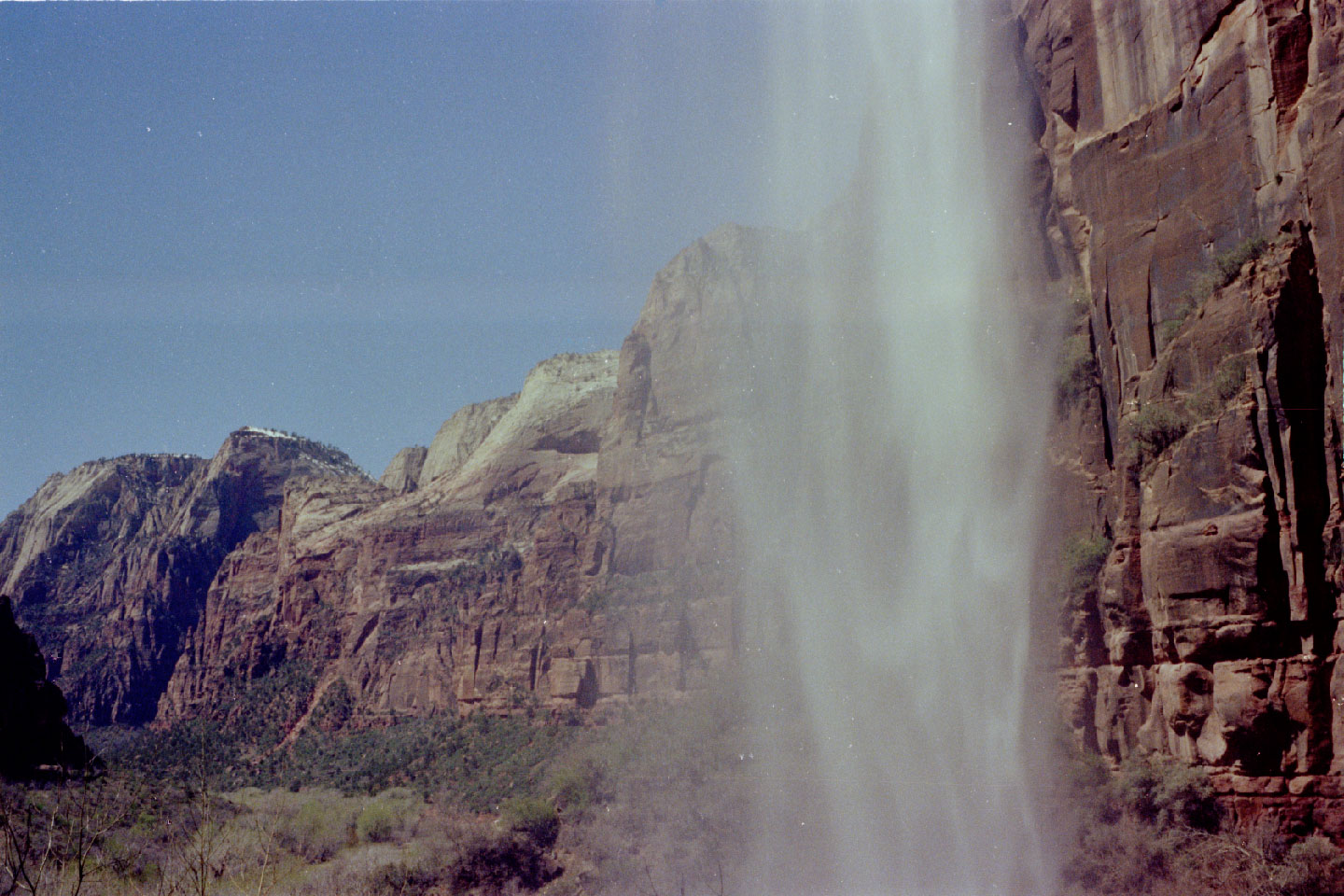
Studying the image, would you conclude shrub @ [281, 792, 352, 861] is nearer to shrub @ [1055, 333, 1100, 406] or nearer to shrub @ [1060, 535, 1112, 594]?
shrub @ [1060, 535, 1112, 594]

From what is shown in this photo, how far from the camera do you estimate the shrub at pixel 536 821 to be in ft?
130

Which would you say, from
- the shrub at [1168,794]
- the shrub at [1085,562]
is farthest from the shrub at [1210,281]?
the shrub at [1168,794]

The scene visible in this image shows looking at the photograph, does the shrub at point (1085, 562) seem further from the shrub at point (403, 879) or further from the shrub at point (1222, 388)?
the shrub at point (403, 879)

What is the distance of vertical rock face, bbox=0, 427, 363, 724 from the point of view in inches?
4112

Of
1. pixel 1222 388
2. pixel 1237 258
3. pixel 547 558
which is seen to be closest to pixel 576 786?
pixel 547 558

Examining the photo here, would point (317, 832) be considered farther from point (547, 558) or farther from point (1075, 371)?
point (1075, 371)

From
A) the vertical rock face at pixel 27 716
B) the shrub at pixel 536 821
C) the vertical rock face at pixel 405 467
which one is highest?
the vertical rock face at pixel 405 467

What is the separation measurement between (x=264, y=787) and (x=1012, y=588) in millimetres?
47105

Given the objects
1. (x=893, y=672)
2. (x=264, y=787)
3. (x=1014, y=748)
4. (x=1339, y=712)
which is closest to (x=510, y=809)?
(x=893, y=672)

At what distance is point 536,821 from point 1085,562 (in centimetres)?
2216

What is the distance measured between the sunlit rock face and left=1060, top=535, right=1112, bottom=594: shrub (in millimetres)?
329

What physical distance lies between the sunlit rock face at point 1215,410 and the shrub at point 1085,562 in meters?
0.33

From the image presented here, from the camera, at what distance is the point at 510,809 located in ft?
142

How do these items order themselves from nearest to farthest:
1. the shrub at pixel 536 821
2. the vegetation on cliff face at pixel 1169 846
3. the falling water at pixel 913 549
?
the vegetation on cliff face at pixel 1169 846, the falling water at pixel 913 549, the shrub at pixel 536 821
